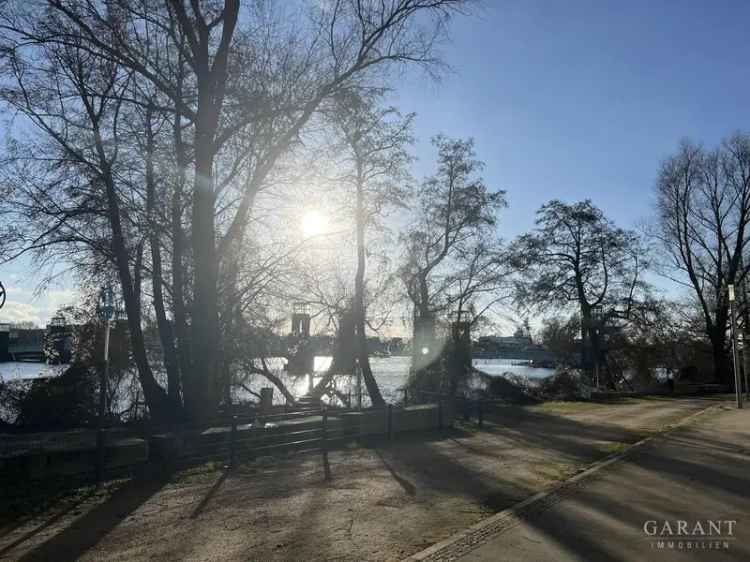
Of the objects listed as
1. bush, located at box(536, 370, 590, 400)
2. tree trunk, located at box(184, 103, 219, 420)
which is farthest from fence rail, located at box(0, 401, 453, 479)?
bush, located at box(536, 370, 590, 400)

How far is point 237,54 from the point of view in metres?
15.7

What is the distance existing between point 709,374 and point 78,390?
49.6 m

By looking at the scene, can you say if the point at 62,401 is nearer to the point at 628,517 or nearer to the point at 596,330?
the point at 628,517

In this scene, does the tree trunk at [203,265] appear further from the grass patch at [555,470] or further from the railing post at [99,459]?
the grass patch at [555,470]

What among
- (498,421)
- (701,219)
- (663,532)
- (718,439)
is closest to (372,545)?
(663,532)

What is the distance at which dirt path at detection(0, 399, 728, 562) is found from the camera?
19.9 feet

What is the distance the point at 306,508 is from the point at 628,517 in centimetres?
364

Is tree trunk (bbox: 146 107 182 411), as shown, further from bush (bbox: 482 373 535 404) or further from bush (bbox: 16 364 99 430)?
bush (bbox: 482 373 535 404)

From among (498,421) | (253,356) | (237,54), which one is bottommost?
(498,421)

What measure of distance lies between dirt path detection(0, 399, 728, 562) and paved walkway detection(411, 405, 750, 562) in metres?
0.58

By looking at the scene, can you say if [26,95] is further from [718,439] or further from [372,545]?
[718,439]

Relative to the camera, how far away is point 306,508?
25.2 ft

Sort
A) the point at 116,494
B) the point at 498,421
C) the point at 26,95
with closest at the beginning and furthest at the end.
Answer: the point at 116,494 → the point at 26,95 → the point at 498,421

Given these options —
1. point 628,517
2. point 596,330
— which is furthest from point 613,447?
point 596,330
